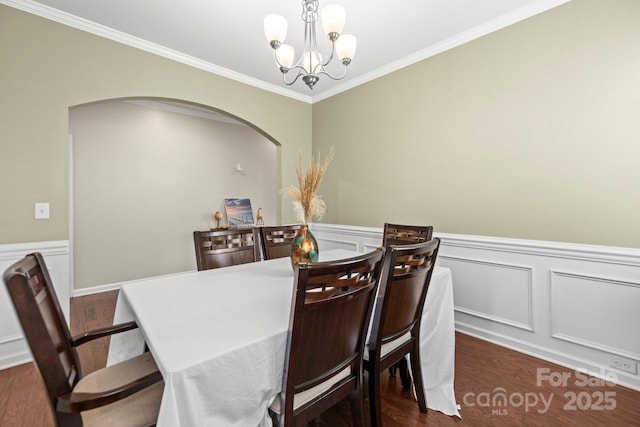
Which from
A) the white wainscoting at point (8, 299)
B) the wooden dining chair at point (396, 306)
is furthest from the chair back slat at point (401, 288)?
the white wainscoting at point (8, 299)

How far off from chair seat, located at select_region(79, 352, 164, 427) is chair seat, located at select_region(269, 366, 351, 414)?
0.41 m

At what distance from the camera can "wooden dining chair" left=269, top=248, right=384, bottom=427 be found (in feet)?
3.18

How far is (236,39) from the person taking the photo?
2770mm

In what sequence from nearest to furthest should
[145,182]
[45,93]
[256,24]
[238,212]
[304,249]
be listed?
1. [304,249]
2. [45,93]
3. [256,24]
4. [145,182]
5. [238,212]

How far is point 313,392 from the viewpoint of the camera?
1126 millimetres

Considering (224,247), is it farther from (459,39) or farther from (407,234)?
(459,39)

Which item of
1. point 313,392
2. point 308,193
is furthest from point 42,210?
point 313,392

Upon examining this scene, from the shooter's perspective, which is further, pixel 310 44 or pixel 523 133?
pixel 523 133

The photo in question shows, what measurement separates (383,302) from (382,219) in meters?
2.22

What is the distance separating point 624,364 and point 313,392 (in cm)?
220

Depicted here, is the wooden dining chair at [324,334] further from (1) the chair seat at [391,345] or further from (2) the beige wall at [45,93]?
(2) the beige wall at [45,93]

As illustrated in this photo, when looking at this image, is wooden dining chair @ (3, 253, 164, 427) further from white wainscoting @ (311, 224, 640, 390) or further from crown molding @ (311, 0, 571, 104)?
crown molding @ (311, 0, 571, 104)

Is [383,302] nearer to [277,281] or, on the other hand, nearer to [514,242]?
[277,281]

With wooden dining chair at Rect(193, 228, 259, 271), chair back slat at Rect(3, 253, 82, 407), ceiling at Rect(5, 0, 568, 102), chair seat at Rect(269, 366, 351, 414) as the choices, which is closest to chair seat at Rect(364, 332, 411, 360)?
chair seat at Rect(269, 366, 351, 414)
